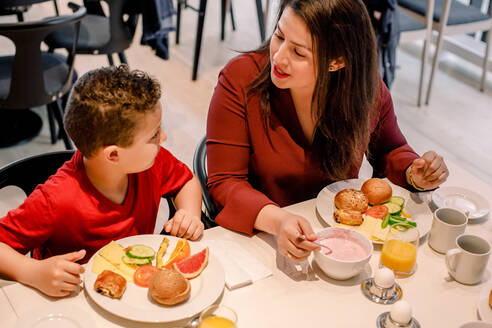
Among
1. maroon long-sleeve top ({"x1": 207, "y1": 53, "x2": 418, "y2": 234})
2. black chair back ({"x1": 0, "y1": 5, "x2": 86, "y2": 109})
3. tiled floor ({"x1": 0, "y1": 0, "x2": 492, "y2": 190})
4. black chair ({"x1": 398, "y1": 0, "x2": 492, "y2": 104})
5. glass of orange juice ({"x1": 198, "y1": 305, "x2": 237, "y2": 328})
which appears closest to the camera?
glass of orange juice ({"x1": 198, "y1": 305, "x2": 237, "y2": 328})

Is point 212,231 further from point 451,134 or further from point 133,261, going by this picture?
point 451,134

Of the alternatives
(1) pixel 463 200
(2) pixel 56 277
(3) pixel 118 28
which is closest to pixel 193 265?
(2) pixel 56 277

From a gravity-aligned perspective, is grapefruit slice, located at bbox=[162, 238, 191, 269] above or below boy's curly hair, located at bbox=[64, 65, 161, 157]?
below

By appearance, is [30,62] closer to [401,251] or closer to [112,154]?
[112,154]

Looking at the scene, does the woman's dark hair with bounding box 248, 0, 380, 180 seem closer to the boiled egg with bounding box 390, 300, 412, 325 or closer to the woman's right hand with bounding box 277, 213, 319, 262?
the woman's right hand with bounding box 277, 213, 319, 262

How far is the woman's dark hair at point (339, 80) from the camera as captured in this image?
1.39m

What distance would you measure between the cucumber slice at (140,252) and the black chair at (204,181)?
1.13 feet

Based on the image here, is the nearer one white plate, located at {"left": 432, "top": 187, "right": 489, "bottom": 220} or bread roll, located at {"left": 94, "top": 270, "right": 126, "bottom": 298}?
bread roll, located at {"left": 94, "top": 270, "right": 126, "bottom": 298}

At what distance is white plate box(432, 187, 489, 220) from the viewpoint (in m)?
1.47

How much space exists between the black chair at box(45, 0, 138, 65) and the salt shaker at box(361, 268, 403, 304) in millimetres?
2275

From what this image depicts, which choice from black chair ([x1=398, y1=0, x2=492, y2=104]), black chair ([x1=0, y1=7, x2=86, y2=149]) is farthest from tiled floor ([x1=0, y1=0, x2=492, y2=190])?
black chair ([x1=0, y1=7, x2=86, y2=149])

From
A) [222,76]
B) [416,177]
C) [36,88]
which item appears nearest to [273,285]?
[416,177]

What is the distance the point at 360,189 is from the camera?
152 cm

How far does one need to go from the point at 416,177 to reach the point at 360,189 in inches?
6.2
